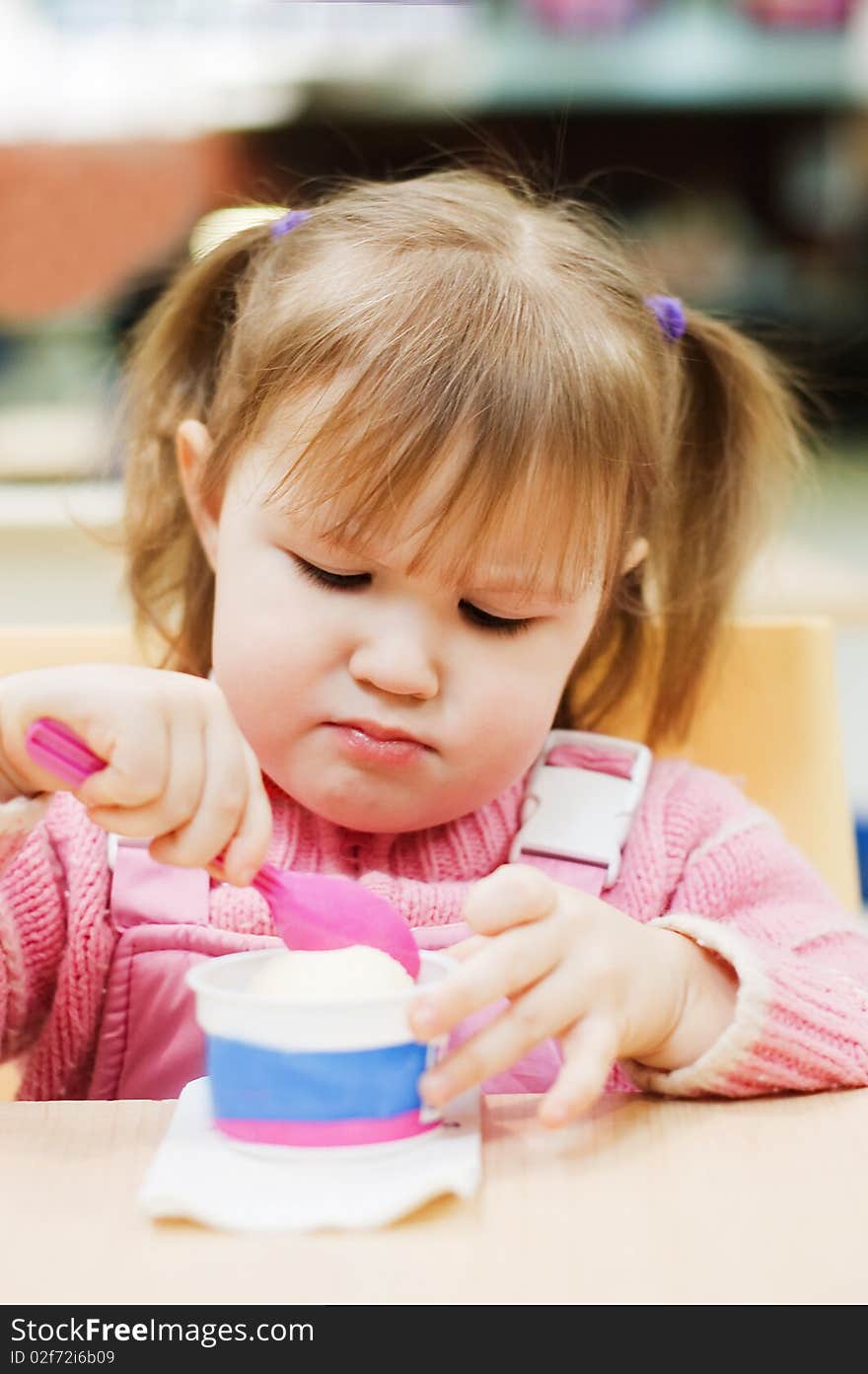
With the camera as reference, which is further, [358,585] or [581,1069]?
[358,585]

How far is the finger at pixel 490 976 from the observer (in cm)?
52

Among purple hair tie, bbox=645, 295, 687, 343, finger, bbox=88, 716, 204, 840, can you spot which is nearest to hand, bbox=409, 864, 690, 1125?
finger, bbox=88, 716, 204, 840

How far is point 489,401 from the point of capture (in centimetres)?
76

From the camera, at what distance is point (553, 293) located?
0.82 meters

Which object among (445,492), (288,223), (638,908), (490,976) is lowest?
(638,908)

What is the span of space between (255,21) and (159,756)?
8.86ft

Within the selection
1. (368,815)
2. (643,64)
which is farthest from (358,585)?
(643,64)

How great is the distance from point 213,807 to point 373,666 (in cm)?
18

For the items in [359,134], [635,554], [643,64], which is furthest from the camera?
[359,134]

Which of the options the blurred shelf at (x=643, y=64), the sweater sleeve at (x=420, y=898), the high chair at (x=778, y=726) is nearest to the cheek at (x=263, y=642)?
the sweater sleeve at (x=420, y=898)

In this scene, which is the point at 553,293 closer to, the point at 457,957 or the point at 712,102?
the point at 457,957

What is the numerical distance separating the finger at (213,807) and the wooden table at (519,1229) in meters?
0.10

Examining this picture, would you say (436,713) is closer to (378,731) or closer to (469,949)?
(378,731)

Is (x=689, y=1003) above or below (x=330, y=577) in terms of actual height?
below
